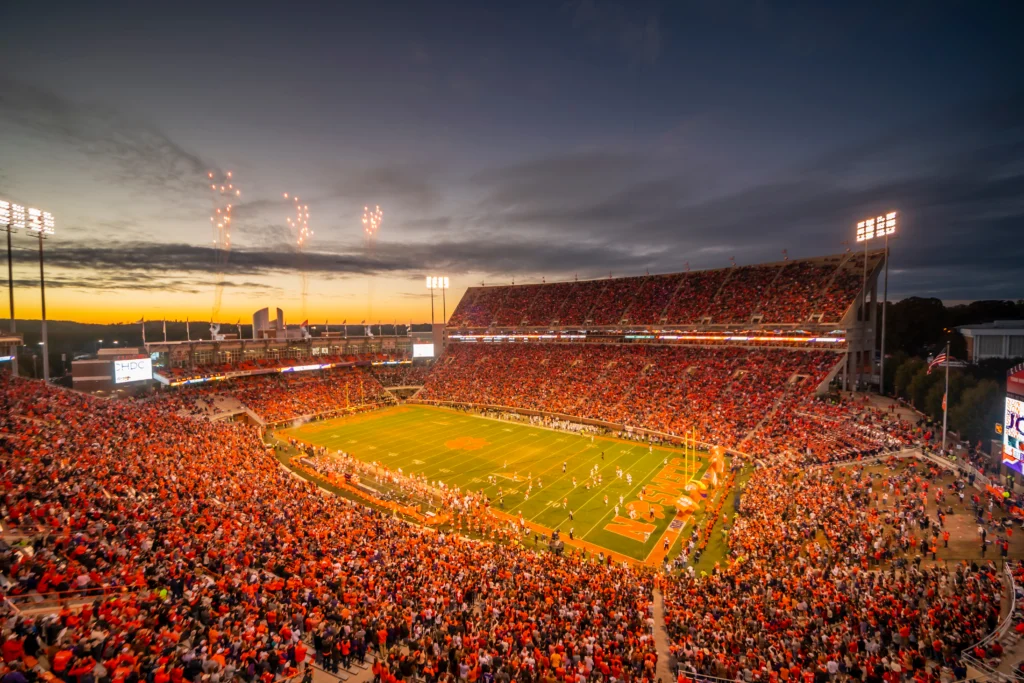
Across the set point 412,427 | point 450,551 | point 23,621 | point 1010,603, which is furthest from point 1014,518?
point 412,427

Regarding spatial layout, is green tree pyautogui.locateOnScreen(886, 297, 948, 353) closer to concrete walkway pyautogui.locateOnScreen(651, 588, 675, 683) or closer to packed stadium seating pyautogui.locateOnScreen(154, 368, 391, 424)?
concrete walkway pyautogui.locateOnScreen(651, 588, 675, 683)

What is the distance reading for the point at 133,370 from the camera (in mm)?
41562

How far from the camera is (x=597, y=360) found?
50188 millimetres

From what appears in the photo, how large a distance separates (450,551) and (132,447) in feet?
50.9

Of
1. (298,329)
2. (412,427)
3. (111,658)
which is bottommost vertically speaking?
(412,427)

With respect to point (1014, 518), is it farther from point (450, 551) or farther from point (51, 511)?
point (51, 511)

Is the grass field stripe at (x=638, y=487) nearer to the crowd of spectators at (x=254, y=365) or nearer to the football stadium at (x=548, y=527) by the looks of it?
the football stadium at (x=548, y=527)

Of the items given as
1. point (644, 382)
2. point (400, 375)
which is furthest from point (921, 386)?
point (400, 375)

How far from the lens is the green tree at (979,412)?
2598 centimetres

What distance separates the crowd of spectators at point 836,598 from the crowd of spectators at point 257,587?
5.80 ft

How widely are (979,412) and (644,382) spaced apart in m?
22.0

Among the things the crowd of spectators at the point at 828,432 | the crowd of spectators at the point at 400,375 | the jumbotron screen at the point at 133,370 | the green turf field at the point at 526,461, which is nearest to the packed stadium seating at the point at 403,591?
the green turf field at the point at 526,461

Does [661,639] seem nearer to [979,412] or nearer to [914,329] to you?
[979,412]

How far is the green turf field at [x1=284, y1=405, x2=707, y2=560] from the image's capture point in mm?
22562
